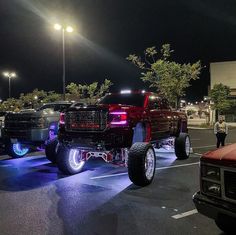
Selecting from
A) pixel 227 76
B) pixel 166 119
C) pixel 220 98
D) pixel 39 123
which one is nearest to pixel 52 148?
pixel 39 123

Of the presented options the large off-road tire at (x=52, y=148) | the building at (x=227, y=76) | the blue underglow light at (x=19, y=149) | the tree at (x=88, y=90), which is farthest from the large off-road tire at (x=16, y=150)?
the building at (x=227, y=76)

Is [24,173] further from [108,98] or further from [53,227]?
[53,227]

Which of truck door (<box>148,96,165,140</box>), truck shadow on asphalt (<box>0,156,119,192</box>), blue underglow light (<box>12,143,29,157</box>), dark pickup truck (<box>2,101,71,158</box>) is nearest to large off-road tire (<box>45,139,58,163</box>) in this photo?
dark pickup truck (<box>2,101,71,158</box>)

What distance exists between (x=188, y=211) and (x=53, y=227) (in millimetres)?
2296

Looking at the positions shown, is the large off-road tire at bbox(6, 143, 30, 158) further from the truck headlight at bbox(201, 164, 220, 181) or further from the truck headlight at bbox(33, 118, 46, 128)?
the truck headlight at bbox(201, 164, 220, 181)

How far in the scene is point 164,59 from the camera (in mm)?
32688

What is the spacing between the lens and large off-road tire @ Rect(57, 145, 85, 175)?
8.98 metres

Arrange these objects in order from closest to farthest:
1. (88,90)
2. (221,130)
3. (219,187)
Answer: (219,187), (221,130), (88,90)

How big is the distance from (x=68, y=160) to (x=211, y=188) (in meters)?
5.57

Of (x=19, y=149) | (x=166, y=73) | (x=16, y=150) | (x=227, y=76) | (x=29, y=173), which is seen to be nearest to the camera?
(x=29, y=173)

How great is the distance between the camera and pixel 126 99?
973cm

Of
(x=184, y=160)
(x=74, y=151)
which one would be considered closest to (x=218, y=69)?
(x=184, y=160)

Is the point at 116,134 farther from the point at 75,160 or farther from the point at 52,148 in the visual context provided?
the point at 52,148

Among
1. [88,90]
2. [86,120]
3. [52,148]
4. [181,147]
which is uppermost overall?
[88,90]
